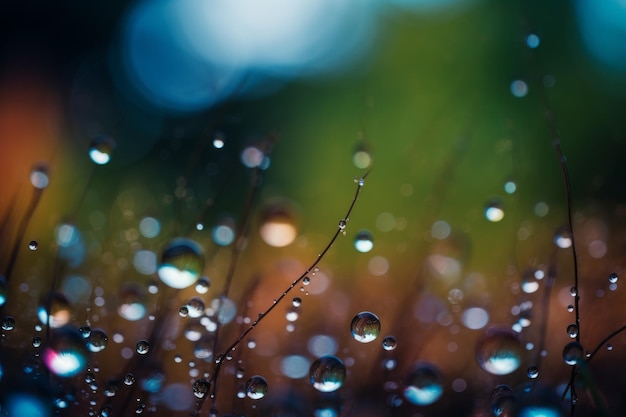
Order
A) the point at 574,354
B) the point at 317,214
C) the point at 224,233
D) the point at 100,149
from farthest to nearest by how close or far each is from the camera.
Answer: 1. the point at 317,214
2. the point at 224,233
3. the point at 100,149
4. the point at 574,354

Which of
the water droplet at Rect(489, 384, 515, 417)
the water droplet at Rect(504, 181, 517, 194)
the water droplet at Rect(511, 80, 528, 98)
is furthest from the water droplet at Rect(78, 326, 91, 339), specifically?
the water droplet at Rect(511, 80, 528, 98)

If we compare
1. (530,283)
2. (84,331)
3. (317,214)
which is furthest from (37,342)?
(317,214)

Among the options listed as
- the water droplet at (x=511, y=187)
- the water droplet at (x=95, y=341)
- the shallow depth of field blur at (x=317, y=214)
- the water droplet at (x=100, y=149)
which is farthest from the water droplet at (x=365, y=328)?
the water droplet at (x=511, y=187)

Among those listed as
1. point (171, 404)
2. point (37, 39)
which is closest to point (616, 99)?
point (171, 404)

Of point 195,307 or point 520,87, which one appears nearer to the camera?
point 195,307

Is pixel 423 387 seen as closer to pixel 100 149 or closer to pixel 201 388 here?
pixel 201 388

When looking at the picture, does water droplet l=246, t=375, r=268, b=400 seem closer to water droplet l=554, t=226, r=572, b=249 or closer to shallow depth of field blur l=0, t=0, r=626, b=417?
shallow depth of field blur l=0, t=0, r=626, b=417

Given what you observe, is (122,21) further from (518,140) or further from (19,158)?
(518,140)
